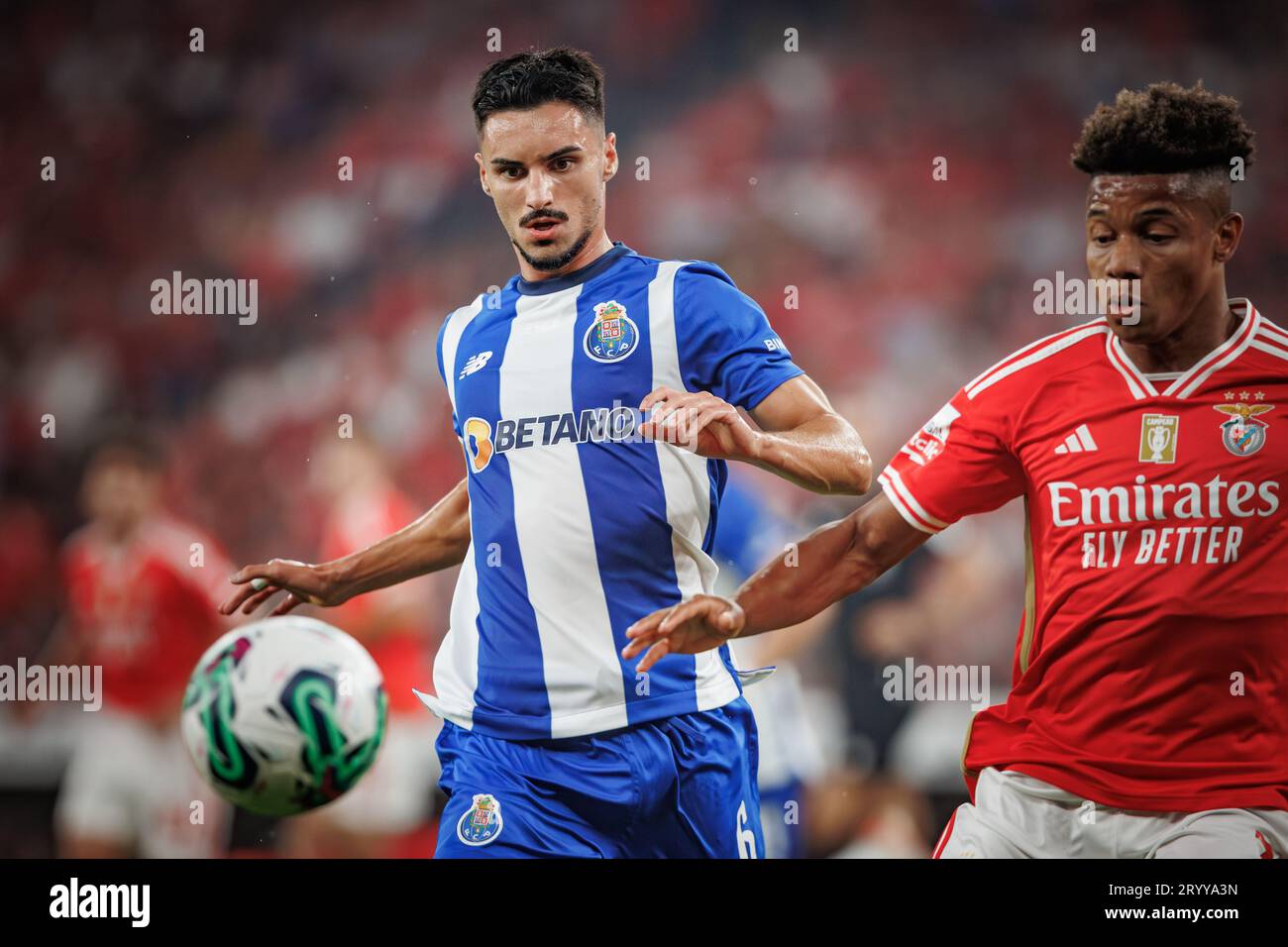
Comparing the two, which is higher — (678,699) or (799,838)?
(678,699)

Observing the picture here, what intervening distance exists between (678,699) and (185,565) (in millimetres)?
3387

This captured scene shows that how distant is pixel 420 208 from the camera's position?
7121 mm

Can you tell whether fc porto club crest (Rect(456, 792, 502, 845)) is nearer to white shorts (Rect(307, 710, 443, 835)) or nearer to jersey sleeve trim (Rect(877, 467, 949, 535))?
jersey sleeve trim (Rect(877, 467, 949, 535))

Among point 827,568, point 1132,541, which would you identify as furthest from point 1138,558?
point 827,568

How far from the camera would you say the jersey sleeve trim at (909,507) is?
9.60 ft

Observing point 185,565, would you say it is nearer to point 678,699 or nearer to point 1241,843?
point 678,699

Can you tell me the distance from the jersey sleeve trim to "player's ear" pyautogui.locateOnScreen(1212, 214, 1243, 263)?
0.80 m

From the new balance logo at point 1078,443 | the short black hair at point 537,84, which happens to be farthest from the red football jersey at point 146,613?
the new balance logo at point 1078,443

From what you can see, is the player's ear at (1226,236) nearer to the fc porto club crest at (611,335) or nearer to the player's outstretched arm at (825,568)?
the player's outstretched arm at (825,568)

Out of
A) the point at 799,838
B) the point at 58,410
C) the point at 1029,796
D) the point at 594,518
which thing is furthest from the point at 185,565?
the point at 1029,796

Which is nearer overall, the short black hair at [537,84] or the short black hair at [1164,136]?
the short black hair at [1164,136]

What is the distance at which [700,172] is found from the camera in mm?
6918

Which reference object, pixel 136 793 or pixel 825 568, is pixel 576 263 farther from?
pixel 136 793

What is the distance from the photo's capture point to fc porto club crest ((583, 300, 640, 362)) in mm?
3064
